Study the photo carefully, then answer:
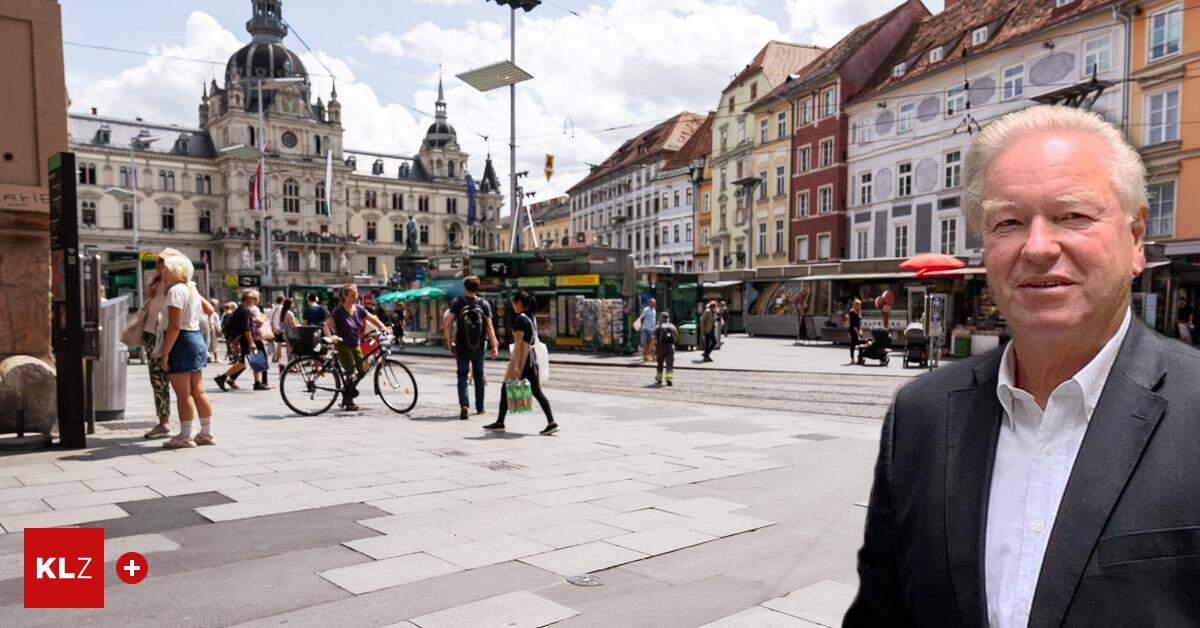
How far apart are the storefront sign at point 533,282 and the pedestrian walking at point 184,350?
19.9m

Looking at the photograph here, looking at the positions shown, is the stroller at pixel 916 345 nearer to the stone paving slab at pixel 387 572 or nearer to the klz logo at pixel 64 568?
the stone paving slab at pixel 387 572

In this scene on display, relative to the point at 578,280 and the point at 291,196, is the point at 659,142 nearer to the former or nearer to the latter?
the point at 578,280

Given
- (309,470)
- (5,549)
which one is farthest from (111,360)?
(5,549)

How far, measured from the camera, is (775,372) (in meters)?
19.3

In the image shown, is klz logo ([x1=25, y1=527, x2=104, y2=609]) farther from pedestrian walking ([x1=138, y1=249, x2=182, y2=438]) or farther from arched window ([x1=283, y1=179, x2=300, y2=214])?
arched window ([x1=283, y1=179, x2=300, y2=214])

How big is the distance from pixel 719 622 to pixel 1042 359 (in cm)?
271

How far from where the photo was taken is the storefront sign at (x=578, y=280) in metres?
26.3

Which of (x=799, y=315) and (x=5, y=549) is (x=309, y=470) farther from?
(x=799, y=315)

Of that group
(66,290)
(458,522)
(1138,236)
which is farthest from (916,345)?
(1138,236)

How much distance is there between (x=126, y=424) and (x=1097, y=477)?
1073 centimetres

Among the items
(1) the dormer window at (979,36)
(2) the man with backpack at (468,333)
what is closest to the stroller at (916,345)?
(2) the man with backpack at (468,333)

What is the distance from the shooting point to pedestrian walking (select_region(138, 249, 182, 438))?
340 inches

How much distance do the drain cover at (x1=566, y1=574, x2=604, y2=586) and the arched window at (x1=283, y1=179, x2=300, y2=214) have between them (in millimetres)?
98784

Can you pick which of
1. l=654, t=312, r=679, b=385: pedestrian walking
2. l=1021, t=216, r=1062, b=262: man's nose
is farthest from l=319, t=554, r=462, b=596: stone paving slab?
l=654, t=312, r=679, b=385: pedestrian walking
